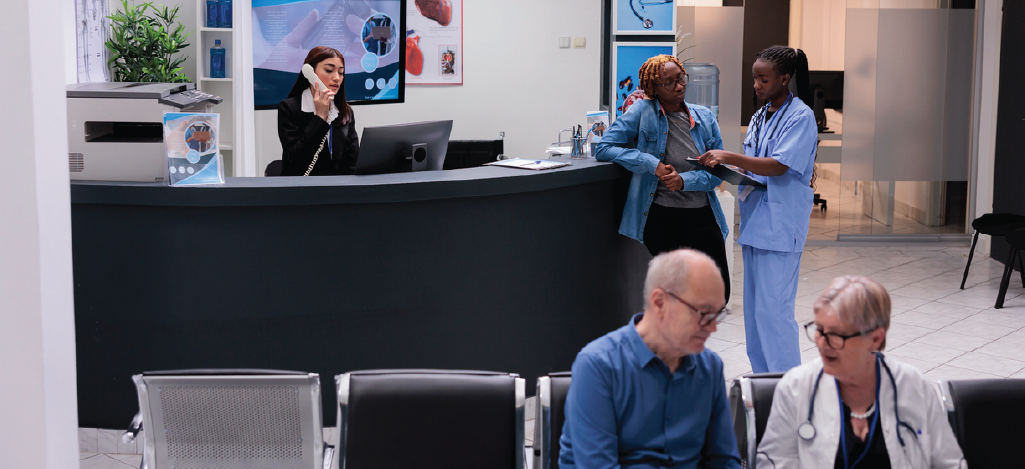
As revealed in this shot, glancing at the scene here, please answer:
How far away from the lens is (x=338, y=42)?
7348mm

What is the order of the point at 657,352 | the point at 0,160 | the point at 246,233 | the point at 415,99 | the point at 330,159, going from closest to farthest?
the point at 657,352, the point at 0,160, the point at 246,233, the point at 330,159, the point at 415,99

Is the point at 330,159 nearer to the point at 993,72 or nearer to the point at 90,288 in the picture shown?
the point at 90,288

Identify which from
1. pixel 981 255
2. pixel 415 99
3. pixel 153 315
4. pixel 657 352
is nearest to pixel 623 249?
pixel 153 315

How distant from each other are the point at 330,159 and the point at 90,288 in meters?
1.20

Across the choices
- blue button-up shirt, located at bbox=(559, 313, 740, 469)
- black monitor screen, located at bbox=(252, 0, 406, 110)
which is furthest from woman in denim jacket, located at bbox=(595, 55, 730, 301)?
black monitor screen, located at bbox=(252, 0, 406, 110)

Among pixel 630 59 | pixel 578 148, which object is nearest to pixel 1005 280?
pixel 630 59

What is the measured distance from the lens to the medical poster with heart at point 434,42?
7922 mm

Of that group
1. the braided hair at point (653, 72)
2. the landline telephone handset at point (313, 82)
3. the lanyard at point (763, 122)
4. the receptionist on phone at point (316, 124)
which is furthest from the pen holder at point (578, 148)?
the landline telephone handset at point (313, 82)

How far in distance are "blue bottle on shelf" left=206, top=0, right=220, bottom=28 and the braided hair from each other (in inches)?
137

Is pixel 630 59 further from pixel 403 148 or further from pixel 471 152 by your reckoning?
pixel 403 148

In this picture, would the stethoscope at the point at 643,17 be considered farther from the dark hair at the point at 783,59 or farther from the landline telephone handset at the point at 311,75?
the landline telephone handset at the point at 311,75

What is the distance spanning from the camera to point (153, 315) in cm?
376

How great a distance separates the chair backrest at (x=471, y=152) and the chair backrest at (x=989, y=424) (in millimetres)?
5303

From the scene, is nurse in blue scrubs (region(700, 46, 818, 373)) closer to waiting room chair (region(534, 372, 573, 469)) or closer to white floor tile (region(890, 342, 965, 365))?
white floor tile (region(890, 342, 965, 365))
